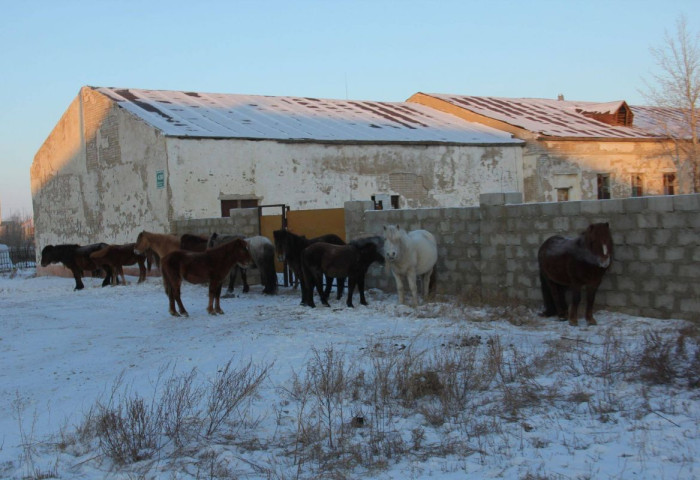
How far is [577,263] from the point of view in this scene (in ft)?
31.4

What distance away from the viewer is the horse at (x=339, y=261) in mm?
12602

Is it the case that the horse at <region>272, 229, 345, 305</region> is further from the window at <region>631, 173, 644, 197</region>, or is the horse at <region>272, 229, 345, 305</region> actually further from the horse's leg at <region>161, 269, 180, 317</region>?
the window at <region>631, 173, 644, 197</region>

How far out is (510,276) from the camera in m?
11.9

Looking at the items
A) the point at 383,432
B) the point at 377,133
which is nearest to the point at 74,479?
the point at 383,432

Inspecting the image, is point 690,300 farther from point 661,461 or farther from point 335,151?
point 335,151

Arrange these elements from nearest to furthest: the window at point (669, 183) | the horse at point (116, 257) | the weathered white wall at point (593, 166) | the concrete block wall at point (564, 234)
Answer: the concrete block wall at point (564, 234)
the horse at point (116, 257)
the weathered white wall at point (593, 166)
the window at point (669, 183)

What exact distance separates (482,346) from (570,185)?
22.4 m

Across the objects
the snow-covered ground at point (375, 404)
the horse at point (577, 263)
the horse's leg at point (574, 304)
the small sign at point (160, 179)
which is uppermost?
the small sign at point (160, 179)

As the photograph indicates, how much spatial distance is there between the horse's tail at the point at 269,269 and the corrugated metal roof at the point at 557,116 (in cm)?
1723

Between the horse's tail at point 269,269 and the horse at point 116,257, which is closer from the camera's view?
the horse's tail at point 269,269

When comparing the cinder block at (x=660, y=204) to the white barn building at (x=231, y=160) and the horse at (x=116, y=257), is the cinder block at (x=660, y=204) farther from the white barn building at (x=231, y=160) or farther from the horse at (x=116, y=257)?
the white barn building at (x=231, y=160)

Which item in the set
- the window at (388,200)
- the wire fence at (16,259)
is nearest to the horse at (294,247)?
the window at (388,200)

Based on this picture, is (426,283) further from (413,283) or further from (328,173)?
(328,173)

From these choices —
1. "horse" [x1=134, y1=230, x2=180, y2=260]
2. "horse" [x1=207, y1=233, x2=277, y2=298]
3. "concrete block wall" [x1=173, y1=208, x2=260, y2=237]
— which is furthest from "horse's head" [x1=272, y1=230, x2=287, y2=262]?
"concrete block wall" [x1=173, y1=208, x2=260, y2=237]
